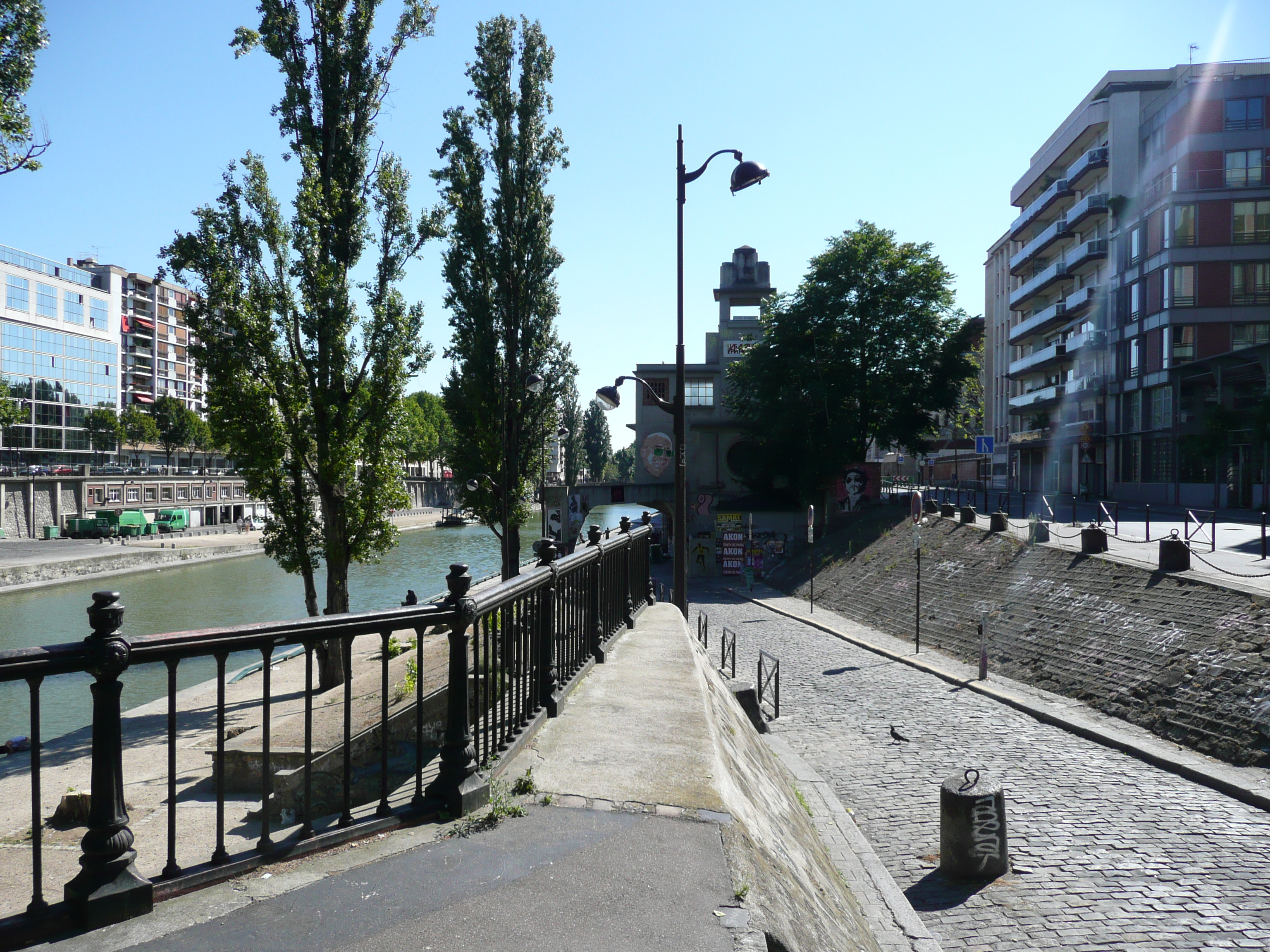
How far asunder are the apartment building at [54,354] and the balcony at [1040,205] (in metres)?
75.3

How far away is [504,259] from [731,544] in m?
15.6

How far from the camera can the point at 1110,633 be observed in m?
14.0

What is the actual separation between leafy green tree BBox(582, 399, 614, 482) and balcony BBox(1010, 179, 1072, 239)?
196 ft

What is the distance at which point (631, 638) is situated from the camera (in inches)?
354

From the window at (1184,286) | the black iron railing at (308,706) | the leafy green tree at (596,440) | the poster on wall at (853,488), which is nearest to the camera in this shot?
the black iron railing at (308,706)

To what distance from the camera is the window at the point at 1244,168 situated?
35.4 meters

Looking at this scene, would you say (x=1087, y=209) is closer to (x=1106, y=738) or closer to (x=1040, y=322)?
(x=1040, y=322)

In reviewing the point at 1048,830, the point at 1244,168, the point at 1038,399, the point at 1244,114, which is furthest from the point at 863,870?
the point at 1038,399

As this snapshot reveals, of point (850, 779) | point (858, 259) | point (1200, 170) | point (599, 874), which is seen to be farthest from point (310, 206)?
point (1200, 170)

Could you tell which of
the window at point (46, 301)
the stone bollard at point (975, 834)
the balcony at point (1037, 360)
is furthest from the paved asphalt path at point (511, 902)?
the window at point (46, 301)

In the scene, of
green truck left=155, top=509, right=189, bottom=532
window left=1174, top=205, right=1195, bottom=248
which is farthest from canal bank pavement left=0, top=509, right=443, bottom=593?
window left=1174, top=205, right=1195, bottom=248

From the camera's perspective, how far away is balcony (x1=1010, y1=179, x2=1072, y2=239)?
160ft

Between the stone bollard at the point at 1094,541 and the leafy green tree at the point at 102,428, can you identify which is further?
the leafy green tree at the point at 102,428

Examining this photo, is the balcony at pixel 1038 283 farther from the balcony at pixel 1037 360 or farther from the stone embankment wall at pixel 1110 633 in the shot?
the stone embankment wall at pixel 1110 633
